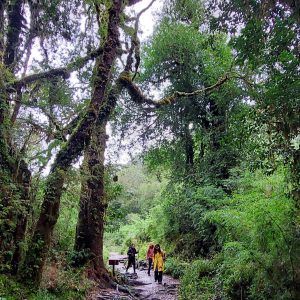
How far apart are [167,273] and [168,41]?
1113cm

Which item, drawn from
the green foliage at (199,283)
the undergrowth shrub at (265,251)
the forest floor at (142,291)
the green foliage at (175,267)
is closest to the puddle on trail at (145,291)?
the forest floor at (142,291)

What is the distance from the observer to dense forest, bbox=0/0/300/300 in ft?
22.3

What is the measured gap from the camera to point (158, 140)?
19.3m

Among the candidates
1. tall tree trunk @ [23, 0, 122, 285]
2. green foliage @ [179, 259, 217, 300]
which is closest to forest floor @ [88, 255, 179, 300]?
green foliage @ [179, 259, 217, 300]

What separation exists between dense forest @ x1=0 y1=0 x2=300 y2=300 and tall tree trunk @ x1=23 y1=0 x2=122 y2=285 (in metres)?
0.03

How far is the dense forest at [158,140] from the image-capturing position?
6.80 metres

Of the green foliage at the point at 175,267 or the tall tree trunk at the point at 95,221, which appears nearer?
the tall tree trunk at the point at 95,221

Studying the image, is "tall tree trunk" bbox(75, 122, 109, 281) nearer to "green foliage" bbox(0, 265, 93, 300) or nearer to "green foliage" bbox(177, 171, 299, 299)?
"green foliage" bbox(0, 265, 93, 300)

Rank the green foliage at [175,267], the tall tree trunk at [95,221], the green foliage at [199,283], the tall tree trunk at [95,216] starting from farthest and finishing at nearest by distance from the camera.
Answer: the green foliage at [175,267], the tall tree trunk at [95,221], the tall tree trunk at [95,216], the green foliage at [199,283]

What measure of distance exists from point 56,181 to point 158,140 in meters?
11.3

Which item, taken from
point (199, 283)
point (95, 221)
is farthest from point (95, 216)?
point (199, 283)

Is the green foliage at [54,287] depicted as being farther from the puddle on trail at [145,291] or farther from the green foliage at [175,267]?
the green foliage at [175,267]

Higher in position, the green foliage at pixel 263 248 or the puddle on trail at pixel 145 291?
the green foliage at pixel 263 248

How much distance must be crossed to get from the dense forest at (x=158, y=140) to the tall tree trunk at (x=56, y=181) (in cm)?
3
